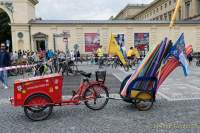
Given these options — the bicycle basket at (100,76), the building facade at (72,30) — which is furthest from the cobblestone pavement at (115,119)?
the building facade at (72,30)

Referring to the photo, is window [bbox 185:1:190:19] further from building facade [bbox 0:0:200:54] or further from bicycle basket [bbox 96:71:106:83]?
bicycle basket [bbox 96:71:106:83]

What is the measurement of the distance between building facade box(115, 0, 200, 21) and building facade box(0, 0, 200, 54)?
14790 millimetres

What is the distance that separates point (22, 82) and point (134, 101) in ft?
9.70

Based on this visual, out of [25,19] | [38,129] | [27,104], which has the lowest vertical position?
[38,129]

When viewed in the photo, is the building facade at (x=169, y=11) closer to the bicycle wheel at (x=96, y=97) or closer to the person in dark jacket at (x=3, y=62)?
the person in dark jacket at (x=3, y=62)

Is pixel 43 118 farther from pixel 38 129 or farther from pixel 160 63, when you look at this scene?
pixel 160 63

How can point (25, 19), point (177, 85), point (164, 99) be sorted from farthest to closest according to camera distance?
point (25, 19) → point (177, 85) → point (164, 99)

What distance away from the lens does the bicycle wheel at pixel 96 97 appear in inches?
310

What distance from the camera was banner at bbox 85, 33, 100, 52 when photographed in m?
37.2

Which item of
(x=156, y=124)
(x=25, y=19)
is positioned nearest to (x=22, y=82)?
(x=156, y=124)

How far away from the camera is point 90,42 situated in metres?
37.6

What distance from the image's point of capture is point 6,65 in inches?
501

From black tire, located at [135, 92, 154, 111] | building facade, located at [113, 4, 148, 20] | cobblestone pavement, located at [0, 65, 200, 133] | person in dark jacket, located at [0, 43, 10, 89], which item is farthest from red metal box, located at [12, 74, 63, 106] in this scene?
building facade, located at [113, 4, 148, 20]

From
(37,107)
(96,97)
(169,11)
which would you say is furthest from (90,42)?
(169,11)
